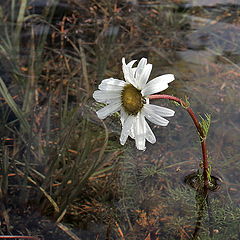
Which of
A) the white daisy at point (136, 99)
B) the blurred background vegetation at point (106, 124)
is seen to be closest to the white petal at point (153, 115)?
the white daisy at point (136, 99)

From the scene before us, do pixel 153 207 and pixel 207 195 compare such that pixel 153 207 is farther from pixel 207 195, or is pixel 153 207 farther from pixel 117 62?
pixel 117 62

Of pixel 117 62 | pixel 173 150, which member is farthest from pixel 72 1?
pixel 173 150

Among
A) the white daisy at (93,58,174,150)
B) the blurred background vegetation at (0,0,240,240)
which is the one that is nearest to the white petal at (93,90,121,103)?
the white daisy at (93,58,174,150)

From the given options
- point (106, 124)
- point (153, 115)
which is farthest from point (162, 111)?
point (106, 124)

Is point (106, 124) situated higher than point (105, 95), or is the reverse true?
point (105, 95)

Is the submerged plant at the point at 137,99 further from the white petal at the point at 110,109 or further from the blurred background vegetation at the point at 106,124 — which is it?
the blurred background vegetation at the point at 106,124

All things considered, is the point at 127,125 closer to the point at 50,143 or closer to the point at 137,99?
the point at 137,99
